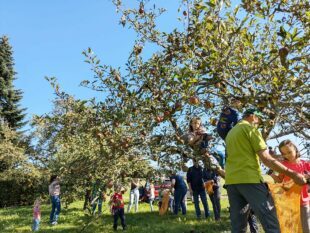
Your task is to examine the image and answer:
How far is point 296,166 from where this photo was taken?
221 inches

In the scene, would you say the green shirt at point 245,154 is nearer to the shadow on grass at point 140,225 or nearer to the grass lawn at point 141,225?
the grass lawn at point 141,225

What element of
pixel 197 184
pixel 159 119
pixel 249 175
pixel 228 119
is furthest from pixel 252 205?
pixel 197 184

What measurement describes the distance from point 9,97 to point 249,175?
3811 centimetres

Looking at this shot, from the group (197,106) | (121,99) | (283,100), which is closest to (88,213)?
(121,99)

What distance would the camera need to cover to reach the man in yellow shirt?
3926 millimetres

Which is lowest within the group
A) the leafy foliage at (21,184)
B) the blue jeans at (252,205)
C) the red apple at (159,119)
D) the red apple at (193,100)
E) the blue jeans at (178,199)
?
the blue jeans at (252,205)

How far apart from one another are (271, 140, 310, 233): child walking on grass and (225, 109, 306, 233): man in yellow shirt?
4.87ft

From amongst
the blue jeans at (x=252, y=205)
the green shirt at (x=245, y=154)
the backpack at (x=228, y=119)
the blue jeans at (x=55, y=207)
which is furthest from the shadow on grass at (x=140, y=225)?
the green shirt at (x=245, y=154)

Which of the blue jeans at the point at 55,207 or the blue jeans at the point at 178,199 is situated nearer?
the blue jeans at the point at 55,207

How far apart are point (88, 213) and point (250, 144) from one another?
2288 millimetres

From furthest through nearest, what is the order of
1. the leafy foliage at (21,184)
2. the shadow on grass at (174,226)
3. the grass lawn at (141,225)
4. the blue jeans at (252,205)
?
1. the leafy foliage at (21,184)
2. the grass lawn at (141,225)
3. the shadow on grass at (174,226)
4. the blue jeans at (252,205)

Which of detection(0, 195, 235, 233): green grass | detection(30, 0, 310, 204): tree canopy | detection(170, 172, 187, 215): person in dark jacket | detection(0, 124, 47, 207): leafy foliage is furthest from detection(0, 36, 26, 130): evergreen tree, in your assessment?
detection(30, 0, 310, 204): tree canopy

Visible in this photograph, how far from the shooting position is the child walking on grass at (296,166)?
539cm

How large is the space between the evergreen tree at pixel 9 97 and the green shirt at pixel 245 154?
1438 inches
